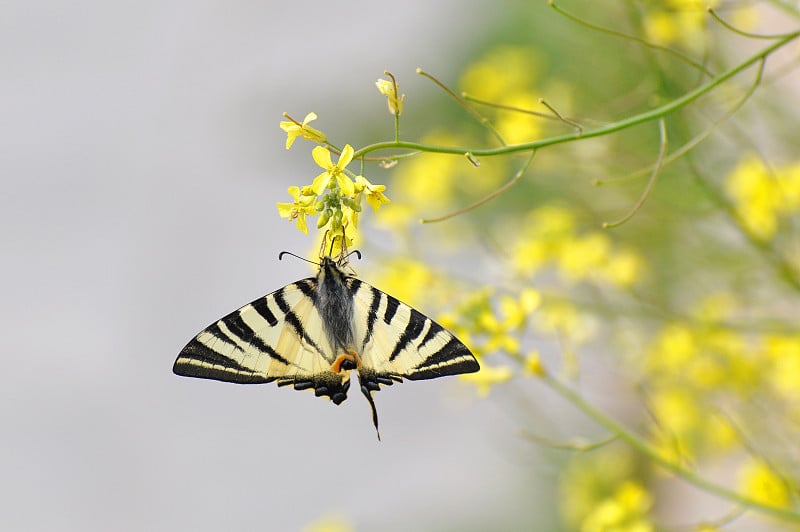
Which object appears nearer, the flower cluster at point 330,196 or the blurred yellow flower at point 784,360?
the flower cluster at point 330,196

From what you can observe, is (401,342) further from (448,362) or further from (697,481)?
(697,481)

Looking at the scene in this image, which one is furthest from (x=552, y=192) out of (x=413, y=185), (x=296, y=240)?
(x=296, y=240)

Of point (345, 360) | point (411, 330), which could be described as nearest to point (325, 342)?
point (345, 360)

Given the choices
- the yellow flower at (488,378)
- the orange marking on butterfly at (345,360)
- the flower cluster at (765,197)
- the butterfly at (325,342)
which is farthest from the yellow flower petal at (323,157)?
the flower cluster at (765,197)

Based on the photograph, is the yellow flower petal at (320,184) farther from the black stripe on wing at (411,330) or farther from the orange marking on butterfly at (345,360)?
the orange marking on butterfly at (345,360)

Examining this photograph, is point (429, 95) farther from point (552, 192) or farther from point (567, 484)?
point (567, 484)

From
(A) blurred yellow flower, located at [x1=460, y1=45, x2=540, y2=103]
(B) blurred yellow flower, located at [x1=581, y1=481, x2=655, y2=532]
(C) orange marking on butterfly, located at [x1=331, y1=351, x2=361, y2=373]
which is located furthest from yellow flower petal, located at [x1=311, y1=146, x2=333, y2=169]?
(A) blurred yellow flower, located at [x1=460, y1=45, x2=540, y2=103]

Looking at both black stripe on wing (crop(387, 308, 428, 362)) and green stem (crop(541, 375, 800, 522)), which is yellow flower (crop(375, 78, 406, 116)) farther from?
green stem (crop(541, 375, 800, 522))
